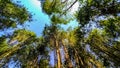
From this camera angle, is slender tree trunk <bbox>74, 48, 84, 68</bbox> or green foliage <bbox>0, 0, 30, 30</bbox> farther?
slender tree trunk <bbox>74, 48, 84, 68</bbox>

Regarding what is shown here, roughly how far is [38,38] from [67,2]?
3.56 meters

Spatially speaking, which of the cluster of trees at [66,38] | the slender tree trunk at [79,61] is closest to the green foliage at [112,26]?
the cluster of trees at [66,38]

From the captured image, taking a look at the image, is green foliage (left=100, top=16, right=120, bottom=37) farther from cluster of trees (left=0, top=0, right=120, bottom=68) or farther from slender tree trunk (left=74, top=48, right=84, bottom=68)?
slender tree trunk (left=74, top=48, right=84, bottom=68)

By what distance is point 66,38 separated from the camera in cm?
1311

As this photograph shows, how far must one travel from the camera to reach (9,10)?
10469mm

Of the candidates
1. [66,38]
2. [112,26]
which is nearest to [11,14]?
[66,38]

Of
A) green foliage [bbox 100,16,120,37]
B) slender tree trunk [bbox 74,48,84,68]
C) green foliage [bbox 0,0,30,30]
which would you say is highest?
green foliage [bbox 0,0,30,30]

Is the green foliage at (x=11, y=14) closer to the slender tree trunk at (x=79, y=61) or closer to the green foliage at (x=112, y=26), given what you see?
the slender tree trunk at (x=79, y=61)

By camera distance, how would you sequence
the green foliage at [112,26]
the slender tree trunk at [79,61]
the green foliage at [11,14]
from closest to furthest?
the green foliage at [11,14] < the green foliage at [112,26] < the slender tree trunk at [79,61]

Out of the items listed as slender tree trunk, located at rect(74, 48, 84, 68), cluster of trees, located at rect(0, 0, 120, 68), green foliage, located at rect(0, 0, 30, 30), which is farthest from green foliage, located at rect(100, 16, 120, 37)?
green foliage, located at rect(0, 0, 30, 30)

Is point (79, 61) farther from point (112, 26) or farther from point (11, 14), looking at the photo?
point (11, 14)

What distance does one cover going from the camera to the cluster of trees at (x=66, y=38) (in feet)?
34.9

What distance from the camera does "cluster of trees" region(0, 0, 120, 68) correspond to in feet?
34.9

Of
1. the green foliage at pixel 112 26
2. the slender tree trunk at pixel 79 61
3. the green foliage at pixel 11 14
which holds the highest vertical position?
the green foliage at pixel 11 14
